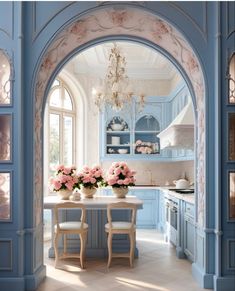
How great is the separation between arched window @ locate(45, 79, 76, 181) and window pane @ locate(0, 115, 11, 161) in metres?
3.36

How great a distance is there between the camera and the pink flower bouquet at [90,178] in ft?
17.9

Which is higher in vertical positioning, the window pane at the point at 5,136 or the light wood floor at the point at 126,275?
the window pane at the point at 5,136

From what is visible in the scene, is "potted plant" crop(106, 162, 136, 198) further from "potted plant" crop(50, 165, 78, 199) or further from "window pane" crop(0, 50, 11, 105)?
"window pane" crop(0, 50, 11, 105)

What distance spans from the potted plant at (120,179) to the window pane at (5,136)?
1.99m

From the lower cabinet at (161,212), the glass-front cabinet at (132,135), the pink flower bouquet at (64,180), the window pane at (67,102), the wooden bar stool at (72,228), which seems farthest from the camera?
the glass-front cabinet at (132,135)

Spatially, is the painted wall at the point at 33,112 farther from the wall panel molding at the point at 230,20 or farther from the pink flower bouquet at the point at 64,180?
the pink flower bouquet at the point at 64,180

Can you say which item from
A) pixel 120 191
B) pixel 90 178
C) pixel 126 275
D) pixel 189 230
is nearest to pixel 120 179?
pixel 120 191

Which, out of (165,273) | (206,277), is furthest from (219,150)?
(165,273)

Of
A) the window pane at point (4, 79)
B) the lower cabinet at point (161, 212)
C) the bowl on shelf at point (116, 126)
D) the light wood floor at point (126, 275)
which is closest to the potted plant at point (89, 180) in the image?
the light wood floor at point (126, 275)

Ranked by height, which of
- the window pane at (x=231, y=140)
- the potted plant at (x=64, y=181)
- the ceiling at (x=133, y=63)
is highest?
the ceiling at (x=133, y=63)

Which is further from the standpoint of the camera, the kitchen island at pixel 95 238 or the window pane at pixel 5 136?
the kitchen island at pixel 95 238

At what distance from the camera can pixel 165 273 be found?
15.1 feet

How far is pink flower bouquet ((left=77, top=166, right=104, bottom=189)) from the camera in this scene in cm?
545

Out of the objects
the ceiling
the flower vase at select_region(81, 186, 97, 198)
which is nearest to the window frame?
the ceiling
